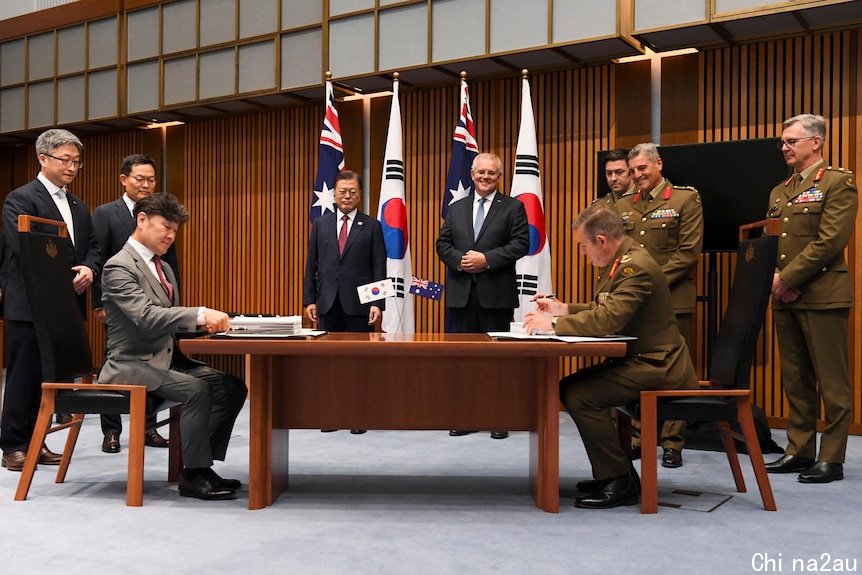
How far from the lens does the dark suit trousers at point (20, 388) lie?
3.98 metres

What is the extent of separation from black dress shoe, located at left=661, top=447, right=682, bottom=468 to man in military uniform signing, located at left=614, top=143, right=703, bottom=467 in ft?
0.34

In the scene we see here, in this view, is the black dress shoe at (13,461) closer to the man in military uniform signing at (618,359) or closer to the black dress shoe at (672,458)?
the man in military uniform signing at (618,359)

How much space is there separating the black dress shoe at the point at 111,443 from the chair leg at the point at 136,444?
1292 millimetres

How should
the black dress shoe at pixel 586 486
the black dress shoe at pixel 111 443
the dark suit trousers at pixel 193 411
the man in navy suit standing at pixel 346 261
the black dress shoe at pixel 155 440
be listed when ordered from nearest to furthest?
the dark suit trousers at pixel 193 411 → the black dress shoe at pixel 586 486 → the black dress shoe at pixel 111 443 → the black dress shoe at pixel 155 440 → the man in navy suit standing at pixel 346 261

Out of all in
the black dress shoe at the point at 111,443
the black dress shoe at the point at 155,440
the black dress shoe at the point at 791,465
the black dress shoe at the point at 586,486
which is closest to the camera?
the black dress shoe at the point at 586,486

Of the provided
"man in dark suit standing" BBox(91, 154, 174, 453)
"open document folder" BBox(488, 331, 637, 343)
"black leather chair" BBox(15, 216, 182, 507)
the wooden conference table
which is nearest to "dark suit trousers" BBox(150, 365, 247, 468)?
"black leather chair" BBox(15, 216, 182, 507)

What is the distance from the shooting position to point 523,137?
18.9ft

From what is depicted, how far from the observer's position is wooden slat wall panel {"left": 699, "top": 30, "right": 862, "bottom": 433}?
5.10 meters

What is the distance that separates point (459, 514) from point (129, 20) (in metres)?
6.52

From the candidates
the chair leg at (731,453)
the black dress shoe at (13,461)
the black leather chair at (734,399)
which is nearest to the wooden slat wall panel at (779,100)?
the chair leg at (731,453)

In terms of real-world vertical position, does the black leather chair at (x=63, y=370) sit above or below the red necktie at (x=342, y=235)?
below

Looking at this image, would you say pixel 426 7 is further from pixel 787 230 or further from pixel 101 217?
pixel 787 230

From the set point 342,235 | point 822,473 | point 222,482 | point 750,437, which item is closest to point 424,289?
point 342,235

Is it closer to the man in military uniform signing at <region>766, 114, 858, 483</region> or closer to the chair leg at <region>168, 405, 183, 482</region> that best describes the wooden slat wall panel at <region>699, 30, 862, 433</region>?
the man in military uniform signing at <region>766, 114, 858, 483</region>
